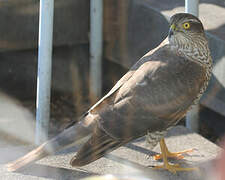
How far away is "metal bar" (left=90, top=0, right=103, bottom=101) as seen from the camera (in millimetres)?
5848

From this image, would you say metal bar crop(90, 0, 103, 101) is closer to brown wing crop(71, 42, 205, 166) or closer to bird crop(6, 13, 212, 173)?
bird crop(6, 13, 212, 173)

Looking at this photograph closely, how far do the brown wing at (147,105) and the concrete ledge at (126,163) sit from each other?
33 centimetres

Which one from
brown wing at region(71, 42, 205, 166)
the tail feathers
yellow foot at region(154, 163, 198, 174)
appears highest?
brown wing at region(71, 42, 205, 166)

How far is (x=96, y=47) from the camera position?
19.7 ft

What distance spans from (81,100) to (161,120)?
2.67 meters

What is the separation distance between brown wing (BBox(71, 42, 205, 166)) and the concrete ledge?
0.33 m

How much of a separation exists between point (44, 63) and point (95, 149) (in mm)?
1128

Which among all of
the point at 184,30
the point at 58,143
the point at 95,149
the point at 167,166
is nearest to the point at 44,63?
the point at 58,143

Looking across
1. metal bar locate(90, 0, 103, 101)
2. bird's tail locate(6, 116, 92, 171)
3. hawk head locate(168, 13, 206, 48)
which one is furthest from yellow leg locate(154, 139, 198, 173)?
metal bar locate(90, 0, 103, 101)

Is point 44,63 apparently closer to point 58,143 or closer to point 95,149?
point 58,143

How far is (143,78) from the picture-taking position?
400cm

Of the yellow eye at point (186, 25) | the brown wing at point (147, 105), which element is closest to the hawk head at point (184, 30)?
the yellow eye at point (186, 25)

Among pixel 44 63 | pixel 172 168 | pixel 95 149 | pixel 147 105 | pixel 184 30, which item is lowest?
pixel 172 168

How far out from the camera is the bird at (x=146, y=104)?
3896mm
